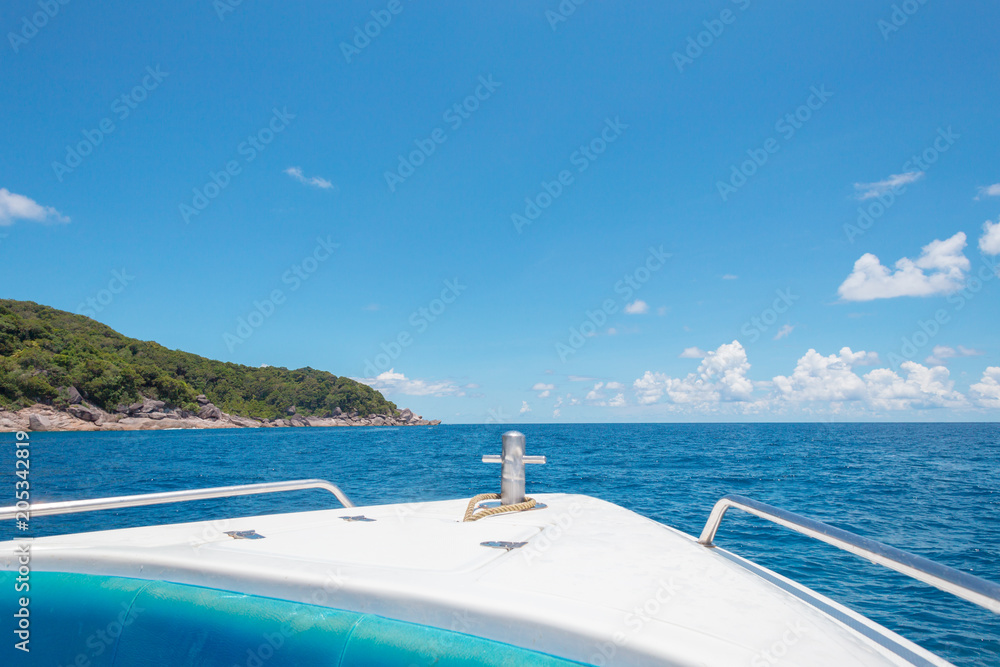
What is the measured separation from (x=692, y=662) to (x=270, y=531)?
2.88 m

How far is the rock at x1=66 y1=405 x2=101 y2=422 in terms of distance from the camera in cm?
6462

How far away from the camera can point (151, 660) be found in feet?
7.66

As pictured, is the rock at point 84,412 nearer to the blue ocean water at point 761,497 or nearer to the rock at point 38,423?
the rock at point 38,423

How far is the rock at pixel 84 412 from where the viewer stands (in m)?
64.6

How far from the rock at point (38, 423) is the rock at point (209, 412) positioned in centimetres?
2703

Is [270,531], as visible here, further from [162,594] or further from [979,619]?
[979,619]

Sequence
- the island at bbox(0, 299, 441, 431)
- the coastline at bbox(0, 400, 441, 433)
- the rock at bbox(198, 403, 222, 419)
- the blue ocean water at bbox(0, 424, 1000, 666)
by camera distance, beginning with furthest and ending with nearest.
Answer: the rock at bbox(198, 403, 222, 419), the island at bbox(0, 299, 441, 431), the coastline at bbox(0, 400, 441, 433), the blue ocean water at bbox(0, 424, 1000, 666)

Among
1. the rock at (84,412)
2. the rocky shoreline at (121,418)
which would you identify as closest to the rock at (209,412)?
the rocky shoreline at (121,418)

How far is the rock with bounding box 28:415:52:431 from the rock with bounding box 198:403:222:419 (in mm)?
27031

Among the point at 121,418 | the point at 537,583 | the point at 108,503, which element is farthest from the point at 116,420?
the point at 537,583

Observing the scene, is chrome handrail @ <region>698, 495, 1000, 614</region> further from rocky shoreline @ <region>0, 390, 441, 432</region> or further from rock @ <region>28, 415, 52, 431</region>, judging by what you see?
rock @ <region>28, 415, 52, 431</region>

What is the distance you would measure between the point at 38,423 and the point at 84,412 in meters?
4.81

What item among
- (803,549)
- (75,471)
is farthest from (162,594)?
(75,471)

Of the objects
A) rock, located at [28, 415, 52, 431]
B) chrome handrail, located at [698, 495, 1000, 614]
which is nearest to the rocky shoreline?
rock, located at [28, 415, 52, 431]
